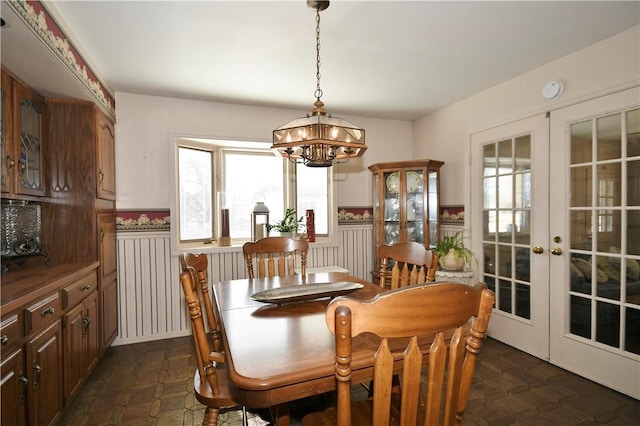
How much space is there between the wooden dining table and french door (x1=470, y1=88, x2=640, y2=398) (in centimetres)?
205

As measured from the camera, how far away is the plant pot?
10.2 feet

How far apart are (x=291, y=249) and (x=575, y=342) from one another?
7.42 feet

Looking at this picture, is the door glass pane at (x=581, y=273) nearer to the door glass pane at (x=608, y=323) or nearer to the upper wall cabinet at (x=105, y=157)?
the door glass pane at (x=608, y=323)

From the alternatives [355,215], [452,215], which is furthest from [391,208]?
[452,215]

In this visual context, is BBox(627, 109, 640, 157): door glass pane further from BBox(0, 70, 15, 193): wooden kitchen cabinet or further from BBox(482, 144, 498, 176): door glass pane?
BBox(0, 70, 15, 193): wooden kitchen cabinet

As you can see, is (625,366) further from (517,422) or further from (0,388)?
(0,388)

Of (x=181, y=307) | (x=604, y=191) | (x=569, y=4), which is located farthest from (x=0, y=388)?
(x=604, y=191)

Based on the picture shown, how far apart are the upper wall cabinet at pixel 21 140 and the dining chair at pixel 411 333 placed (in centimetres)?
225

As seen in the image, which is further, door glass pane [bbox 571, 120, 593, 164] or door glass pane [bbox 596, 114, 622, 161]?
door glass pane [bbox 571, 120, 593, 164]

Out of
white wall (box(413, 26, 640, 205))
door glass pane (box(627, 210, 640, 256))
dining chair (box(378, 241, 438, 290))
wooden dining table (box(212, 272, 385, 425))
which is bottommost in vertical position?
wooden dining table (box(212, 272, 385, 425))

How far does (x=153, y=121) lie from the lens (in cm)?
319

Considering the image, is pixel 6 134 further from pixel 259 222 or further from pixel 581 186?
pixel 581 186

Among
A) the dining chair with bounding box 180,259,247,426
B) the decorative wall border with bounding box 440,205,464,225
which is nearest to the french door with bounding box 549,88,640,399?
the decorative wall border with bounding box 440,205,464,225

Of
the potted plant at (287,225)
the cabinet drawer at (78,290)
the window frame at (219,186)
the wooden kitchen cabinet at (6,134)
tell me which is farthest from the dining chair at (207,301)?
the potted plant at (287,225)
